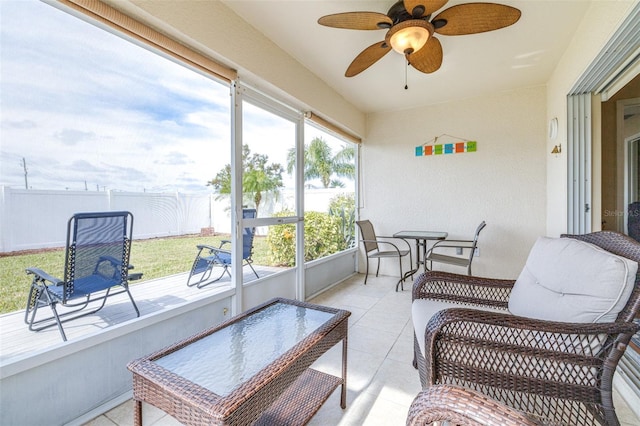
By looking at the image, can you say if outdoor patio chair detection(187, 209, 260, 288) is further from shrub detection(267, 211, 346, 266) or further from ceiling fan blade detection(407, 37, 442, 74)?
ceiling fan blade detection(407, 37, 442, 74)

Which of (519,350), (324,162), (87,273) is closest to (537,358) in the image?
(519,350)

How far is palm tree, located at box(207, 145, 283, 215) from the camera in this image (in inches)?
89.9

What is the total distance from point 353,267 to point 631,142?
10.6 feet

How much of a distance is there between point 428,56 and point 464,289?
5.50 ft

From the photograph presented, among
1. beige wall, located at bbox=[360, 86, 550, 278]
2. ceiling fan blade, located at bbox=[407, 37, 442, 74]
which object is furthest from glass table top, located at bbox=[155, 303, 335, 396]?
beige wall, located at bbox=[360, 86, 550, 278]

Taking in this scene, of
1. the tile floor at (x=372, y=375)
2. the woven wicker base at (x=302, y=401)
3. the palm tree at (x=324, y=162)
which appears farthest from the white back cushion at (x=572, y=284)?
the palm tree at (x=324, y=162)

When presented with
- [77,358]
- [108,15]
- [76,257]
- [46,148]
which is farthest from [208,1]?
[77,358]

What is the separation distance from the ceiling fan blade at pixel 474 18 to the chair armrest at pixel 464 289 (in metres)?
1.52

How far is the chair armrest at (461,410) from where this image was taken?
632 millimetres

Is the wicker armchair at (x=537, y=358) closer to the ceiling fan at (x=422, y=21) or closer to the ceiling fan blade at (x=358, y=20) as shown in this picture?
the ceiling fan at (x=422, y=21)

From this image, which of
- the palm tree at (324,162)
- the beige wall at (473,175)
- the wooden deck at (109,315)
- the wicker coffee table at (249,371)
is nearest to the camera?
the wicker coffee table at (249,371)

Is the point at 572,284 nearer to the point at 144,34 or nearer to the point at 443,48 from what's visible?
the point at 443,48

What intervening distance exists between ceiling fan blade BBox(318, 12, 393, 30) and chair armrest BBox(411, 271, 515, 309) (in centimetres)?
163

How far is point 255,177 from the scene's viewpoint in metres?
2.56
